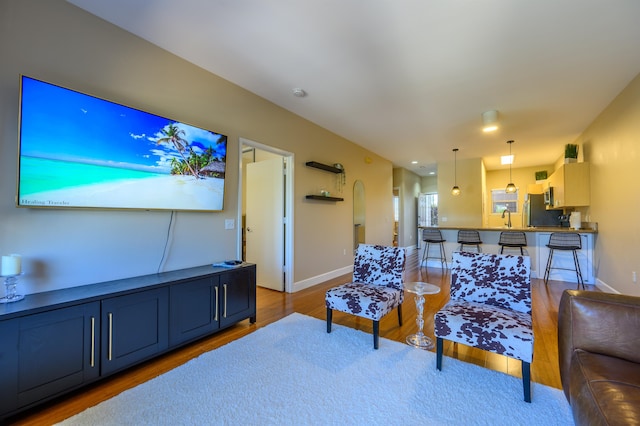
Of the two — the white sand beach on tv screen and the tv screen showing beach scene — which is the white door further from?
the tv screen showing beach scene

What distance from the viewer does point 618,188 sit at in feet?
11.4

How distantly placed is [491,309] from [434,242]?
394cm

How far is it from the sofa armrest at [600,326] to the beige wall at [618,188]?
2617 millimetres

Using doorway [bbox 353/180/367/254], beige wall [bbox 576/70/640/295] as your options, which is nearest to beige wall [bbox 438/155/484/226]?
beige wall [bbox 576/70/640/295]

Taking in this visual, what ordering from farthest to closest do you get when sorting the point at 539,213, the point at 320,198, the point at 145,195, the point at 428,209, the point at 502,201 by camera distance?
the point at 428,209
the point at 502,201
the point at 539,213
the point at 320,198
the point at 145,195

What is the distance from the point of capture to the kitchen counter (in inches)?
181

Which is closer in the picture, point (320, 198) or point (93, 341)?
point (93, 341)

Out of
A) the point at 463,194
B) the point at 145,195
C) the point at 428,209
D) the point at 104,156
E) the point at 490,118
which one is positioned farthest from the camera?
the point at 428,209

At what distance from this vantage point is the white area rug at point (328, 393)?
154 cm

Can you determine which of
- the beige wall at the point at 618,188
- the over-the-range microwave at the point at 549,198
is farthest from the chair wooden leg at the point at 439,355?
the over-the-range microwave at the point at 549,198

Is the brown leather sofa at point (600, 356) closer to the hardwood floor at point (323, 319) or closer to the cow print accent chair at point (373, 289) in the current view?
the hardwood floor at point (323, 319)

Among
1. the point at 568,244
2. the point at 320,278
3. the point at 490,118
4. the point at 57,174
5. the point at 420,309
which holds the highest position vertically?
the point at 490,118

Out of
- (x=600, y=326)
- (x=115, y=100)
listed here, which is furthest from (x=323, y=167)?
(x=600, y=326)

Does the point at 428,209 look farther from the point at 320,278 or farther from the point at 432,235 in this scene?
the point at 320,278
